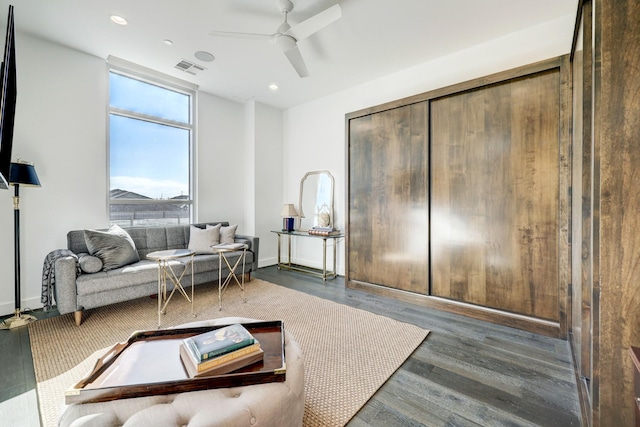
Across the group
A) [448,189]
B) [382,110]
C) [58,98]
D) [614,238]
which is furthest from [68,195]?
[614,238]

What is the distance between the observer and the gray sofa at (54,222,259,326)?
2.51 meters

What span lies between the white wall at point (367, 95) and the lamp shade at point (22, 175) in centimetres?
335

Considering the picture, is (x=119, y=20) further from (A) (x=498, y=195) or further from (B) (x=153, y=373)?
(A) (x=498, y=195)

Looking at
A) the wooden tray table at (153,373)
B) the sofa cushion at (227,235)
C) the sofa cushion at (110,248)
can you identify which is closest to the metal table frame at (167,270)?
the sofa cushion at (110,248)

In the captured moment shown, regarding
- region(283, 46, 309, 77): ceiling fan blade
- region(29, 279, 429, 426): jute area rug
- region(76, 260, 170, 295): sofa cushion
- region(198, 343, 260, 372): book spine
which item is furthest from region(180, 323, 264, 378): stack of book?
region(283, 46, 309, 77): ceiling fan blade

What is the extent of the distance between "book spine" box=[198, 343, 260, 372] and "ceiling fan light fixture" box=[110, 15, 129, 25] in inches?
125

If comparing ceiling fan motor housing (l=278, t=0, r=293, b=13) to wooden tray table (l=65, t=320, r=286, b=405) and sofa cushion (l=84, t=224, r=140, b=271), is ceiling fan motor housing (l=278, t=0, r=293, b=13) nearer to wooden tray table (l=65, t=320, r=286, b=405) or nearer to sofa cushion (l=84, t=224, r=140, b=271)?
wooden tray table (l=65, t=320, r=286, b=405)

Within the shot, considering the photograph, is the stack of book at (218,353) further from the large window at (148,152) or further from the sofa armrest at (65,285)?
the large window at (148,152)

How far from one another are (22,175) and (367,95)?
3993 millimetres

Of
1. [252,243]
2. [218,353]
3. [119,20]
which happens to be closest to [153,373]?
[218,353]

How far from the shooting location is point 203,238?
147 inches

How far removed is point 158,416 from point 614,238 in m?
1.77

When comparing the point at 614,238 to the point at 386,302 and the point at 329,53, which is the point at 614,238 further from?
the point at 329,53

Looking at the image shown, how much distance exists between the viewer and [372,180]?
3496 millimetres
